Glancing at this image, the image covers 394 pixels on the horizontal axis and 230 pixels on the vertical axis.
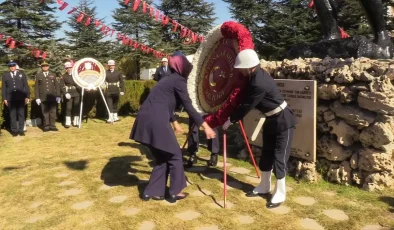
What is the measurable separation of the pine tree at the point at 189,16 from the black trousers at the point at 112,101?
14.5 metres

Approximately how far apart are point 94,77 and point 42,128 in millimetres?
1993

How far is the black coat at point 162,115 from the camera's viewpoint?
3.67m

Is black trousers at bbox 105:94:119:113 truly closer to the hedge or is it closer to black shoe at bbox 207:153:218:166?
the hedge

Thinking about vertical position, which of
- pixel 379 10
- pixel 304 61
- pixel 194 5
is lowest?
pixel 304 61

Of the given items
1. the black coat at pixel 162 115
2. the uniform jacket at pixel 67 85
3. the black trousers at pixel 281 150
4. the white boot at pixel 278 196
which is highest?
the uniform jacket at pixel 67 85

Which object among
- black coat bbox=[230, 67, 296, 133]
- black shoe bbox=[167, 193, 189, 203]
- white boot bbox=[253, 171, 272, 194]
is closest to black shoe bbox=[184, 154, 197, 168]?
black shoe bbox=[167, 193, 189, 203]

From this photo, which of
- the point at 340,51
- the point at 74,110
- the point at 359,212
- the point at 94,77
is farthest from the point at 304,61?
the point at 74,110

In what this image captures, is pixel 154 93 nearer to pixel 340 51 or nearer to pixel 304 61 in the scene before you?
pixel 304 61

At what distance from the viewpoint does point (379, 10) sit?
→ 479cm

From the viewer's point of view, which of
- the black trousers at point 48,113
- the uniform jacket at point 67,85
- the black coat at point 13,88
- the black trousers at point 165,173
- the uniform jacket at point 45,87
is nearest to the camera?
the black trousers at point 165,173

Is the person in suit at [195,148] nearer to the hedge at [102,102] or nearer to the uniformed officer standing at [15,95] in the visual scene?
the uniformed officer standing at [15,95]

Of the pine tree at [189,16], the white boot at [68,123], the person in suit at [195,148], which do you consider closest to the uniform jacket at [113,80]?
the white boot at [68,123]

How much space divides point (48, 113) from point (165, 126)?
6567mm

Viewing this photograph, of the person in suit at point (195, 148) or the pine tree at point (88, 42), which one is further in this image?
the pine tree at point (88, 42)
